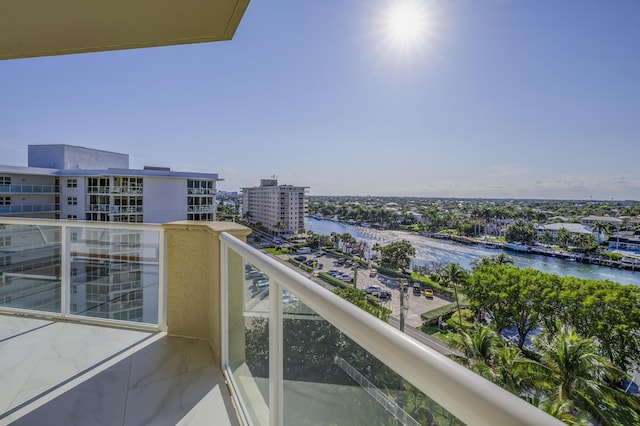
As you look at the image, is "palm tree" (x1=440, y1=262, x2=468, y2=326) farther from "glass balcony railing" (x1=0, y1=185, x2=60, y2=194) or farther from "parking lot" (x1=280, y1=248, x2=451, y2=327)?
"glass balcony railing" (x1=0, y1=185, x2=60, y2=194)

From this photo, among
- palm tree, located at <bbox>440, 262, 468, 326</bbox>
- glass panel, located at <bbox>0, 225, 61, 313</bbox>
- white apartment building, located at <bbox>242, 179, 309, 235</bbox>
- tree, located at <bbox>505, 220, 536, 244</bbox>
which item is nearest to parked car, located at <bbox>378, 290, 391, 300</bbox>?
palm tree, located at <bbox>440, 262, 468, 326</bbox>

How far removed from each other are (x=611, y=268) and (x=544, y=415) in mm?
27843

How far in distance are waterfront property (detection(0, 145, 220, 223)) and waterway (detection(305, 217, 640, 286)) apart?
56.3ft

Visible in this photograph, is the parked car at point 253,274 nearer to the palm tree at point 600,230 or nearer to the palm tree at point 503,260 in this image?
the palm tree at point 503,260

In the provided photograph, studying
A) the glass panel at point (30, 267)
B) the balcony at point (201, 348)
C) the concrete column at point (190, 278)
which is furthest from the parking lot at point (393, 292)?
the concrete column at point (190, 278)

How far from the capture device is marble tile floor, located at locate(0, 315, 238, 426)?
1651 millimetres

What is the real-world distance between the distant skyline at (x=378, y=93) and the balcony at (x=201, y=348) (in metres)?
1.88

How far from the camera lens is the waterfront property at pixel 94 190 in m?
16.3

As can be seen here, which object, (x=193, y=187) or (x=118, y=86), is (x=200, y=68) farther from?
(x=193, y=187)

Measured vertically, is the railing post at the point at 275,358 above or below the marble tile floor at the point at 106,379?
above

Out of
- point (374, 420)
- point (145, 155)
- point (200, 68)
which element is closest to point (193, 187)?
point (145, 155)

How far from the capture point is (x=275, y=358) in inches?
44.9

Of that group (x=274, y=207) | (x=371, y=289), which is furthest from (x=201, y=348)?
(x=274, y=207)

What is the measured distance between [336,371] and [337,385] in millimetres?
40
